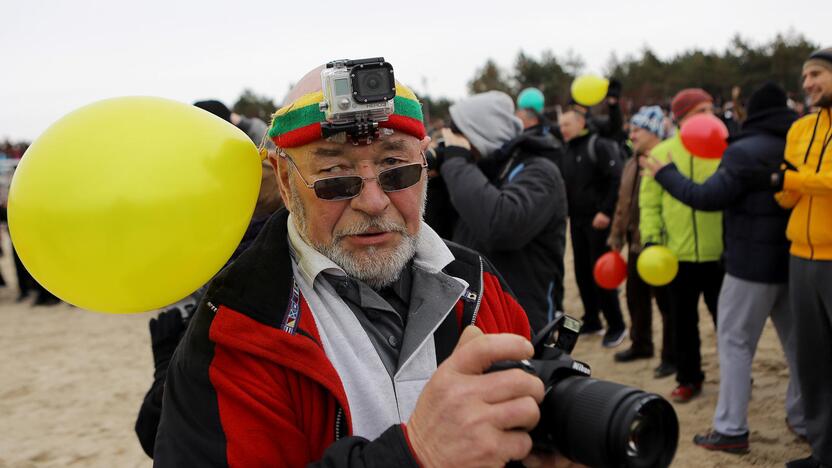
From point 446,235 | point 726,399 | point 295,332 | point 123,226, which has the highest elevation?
point 123,226

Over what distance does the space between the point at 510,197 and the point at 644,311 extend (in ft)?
9.83

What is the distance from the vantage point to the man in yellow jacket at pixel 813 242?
3242 millimetres

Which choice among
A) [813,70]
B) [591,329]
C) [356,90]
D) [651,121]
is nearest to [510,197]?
[813,70]

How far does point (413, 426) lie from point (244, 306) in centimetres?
44

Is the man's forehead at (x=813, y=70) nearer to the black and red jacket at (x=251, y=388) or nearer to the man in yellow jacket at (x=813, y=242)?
the man in yellow jacket at (x=813, y=242)

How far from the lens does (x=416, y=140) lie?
1.62 metres

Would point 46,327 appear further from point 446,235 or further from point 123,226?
point 123,226

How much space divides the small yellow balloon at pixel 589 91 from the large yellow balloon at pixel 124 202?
19.0ft

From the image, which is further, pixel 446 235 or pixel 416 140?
pixel 446 235

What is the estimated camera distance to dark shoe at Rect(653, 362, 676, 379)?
5.27m

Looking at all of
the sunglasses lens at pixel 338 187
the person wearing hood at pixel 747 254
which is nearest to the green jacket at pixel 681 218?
the person wearing hood at pixel 747 254

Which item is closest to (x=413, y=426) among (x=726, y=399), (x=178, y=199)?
(x=178, y=199)

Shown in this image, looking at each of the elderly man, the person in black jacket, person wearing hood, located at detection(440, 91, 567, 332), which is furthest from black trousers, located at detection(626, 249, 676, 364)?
the elderly man

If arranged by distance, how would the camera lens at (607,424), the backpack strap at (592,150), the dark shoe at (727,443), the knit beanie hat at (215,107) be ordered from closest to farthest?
the camera lens at (607,424) → the knit beanie hat at (215,107) → the dark shoe at (727,443) → the backpack strap at (592,150)
